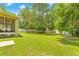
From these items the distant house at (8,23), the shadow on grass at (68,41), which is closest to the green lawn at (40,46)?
the shadow on grass at (68,41)

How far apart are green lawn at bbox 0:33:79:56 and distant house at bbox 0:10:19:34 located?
0.13m

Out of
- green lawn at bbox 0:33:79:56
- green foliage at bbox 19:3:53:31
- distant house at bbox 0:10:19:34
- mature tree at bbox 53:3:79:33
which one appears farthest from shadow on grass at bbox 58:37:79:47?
distant house at bbox 0:10:19:34

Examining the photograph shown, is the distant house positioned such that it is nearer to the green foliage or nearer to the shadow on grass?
the green foliage

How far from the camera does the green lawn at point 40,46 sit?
13.1 feet

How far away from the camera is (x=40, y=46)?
13.3 feet

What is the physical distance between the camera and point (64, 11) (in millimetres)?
4156

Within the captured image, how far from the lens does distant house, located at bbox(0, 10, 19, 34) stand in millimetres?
4090

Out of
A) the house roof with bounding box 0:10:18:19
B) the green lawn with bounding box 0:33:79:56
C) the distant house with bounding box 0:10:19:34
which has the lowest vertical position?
the green lawn with bounding box 0:33:79:56

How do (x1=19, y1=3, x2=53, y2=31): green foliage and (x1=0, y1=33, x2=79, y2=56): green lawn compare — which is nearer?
(x1=0, y1=33, x2=79, y2=56): green lawn

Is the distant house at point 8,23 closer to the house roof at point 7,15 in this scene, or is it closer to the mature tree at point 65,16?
the house roof at point 7,15

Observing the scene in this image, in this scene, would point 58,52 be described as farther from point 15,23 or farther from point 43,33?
point 15,23

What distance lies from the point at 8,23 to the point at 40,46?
24.1 inches

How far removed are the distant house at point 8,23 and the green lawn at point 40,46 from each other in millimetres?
132

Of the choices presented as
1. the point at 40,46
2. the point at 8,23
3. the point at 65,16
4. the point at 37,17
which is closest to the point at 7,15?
the point at 8,23
